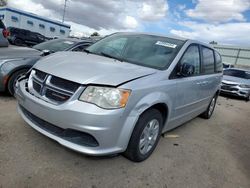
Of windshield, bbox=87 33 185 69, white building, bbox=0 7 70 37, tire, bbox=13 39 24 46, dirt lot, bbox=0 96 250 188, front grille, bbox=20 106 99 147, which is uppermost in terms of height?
white building, bbox=0 7 70 37

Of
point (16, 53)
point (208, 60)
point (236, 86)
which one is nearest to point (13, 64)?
point (16, 53)

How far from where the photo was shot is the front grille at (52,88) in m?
2.53

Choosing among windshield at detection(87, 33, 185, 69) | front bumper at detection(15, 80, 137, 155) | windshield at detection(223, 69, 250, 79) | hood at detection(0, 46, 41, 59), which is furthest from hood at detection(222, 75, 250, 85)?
front bumper at detection(15, 80, 137, 155)

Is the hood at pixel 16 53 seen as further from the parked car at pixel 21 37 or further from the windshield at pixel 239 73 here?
the parked car at pixel 21 37

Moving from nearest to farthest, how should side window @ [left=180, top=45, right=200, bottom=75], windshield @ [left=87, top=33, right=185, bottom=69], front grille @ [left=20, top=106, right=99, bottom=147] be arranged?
front grille @ [left=20, top=106, right=99, bottom=147] < windshield @ [left=87, top=33, right=185, bottom=69] < side window @ [left=180, top=45, right=200, bottom=75]

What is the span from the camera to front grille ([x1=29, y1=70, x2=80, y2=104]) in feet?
8.31

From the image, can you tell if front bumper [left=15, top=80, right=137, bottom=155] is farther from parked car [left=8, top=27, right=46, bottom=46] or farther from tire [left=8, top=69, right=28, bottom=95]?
parked car [left=8, top=27, right=46, bottom=46]

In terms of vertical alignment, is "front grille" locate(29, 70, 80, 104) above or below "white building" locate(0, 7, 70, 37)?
below

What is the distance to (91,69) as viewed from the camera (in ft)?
9.00

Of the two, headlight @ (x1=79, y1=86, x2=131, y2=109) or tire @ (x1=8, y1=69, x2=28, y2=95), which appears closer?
headlight @ (x1=79, y1=86, x2=131, y2=109)

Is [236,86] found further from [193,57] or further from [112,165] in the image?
[112,165]

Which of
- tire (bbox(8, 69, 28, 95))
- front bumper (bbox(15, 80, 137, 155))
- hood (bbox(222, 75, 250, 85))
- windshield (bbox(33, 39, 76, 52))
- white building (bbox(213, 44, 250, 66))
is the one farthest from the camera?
white building (bbox(213, 44, 250, 66))

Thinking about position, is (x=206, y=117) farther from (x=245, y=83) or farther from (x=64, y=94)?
(x=245, y=83)

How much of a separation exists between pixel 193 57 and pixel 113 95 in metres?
2.10
